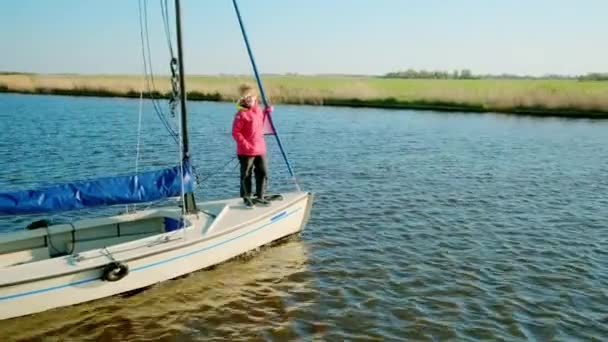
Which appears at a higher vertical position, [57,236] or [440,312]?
[57,236]

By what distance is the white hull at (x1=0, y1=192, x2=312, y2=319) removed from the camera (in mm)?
7324

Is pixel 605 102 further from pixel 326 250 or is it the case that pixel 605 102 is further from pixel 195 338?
pixel 195 338

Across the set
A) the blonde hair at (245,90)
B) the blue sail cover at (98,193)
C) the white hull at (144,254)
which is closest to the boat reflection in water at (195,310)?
the white hull at (144,254)

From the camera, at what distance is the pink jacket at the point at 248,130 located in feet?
33.8

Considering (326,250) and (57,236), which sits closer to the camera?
(57,236)

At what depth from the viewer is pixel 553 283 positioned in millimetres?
9094

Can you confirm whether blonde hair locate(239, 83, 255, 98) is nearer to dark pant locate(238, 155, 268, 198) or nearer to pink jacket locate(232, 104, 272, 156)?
pink jacket locate(232, 104, 272, 156)

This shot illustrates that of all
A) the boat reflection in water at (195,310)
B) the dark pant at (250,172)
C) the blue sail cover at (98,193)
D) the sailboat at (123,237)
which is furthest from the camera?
the dark pant at (250,172)

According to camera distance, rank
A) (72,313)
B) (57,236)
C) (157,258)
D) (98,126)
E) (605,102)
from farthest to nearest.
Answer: (605,102) → (98,126) → (57,236) → (157,258) → (72,313)

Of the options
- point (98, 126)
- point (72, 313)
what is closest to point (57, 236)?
point (72, 313)

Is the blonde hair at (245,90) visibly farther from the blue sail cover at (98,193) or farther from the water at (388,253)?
the water at (388,253)

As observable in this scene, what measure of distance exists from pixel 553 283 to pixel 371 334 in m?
3.62

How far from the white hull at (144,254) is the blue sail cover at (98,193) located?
65 centimetres

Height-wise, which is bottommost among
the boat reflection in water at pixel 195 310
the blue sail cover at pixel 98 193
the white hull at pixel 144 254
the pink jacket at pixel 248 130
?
the boat reflection in water at pixel 195 310
